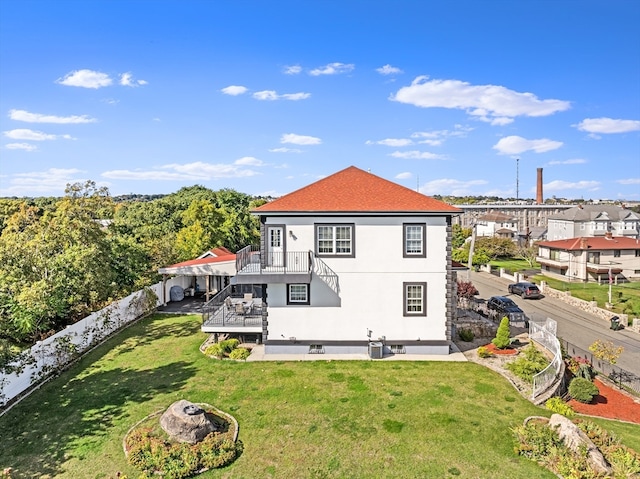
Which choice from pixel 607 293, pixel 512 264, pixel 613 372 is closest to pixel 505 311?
pixel 613 372

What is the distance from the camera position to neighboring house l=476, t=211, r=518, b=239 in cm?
7656

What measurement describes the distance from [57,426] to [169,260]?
1936 cm

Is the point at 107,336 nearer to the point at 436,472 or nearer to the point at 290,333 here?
the point at 290,333

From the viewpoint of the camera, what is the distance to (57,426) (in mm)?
12711

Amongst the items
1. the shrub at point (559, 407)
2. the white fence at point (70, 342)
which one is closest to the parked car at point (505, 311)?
the shrub at point (559, 407)

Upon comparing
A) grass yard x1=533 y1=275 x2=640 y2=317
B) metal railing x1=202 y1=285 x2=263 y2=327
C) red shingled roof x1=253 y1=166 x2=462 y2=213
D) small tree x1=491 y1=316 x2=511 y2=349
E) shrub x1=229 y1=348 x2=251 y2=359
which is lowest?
grass yard x1=533 y1=275 x2=640 y2=317

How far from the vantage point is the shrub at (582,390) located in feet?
48.9

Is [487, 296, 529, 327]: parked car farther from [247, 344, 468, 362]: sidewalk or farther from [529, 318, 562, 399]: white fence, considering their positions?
[247, 344, 468, 362]: sidewalk

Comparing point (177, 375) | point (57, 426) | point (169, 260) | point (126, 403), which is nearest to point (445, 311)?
point (177, 375)

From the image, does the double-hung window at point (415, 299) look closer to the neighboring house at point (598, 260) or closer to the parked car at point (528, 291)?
the parked car at point (528, 291)

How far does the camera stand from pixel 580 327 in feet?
91.1

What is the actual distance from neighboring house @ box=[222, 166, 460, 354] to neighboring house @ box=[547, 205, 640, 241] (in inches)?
2019

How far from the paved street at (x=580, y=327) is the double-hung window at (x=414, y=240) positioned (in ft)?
38.5

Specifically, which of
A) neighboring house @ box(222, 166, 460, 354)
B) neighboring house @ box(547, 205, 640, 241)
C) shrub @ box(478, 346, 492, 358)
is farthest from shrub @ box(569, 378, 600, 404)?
neighboring house @ box(547, 205, 640, 241)
